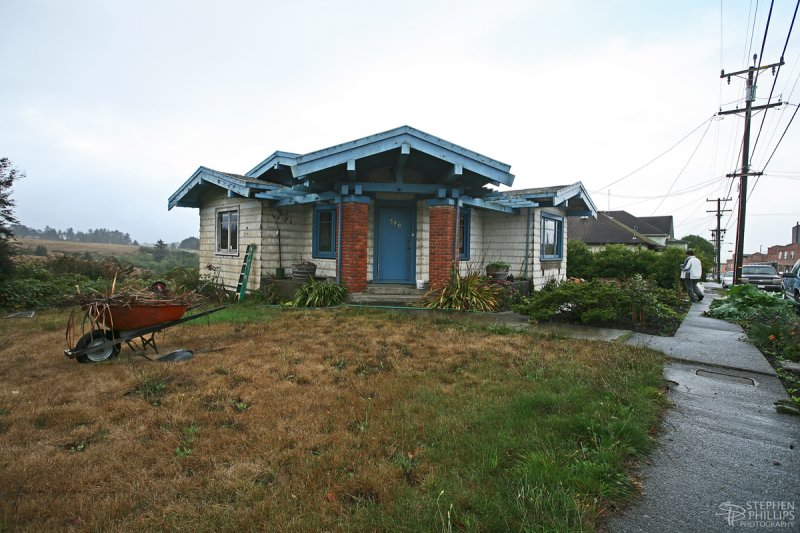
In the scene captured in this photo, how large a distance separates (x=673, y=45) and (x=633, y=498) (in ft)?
41.5

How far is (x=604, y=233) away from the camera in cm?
3525

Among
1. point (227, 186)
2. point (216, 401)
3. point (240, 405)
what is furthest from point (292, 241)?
point (240, 405)

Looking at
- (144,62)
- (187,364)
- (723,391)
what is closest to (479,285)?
(723,391)

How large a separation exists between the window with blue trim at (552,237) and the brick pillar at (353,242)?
21.1ft

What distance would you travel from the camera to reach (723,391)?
13.7 ft

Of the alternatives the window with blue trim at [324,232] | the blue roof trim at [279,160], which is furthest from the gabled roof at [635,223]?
the blue roof trim at [279,160]

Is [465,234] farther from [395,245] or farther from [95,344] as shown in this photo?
[95,344]

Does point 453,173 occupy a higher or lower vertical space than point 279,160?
lower

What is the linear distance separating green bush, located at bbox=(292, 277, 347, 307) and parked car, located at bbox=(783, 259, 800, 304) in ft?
34.0

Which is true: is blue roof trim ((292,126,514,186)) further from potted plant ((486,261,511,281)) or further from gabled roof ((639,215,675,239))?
gabled roof ((639,215,675,239))

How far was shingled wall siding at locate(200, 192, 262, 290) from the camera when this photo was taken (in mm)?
11492

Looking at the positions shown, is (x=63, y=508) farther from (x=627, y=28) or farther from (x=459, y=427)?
(x=627, y=28)

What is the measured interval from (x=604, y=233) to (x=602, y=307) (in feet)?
102

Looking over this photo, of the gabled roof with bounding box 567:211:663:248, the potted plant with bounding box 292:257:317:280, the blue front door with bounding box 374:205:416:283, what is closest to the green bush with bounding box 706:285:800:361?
the blue front door with bounding box 374:205:416:283
